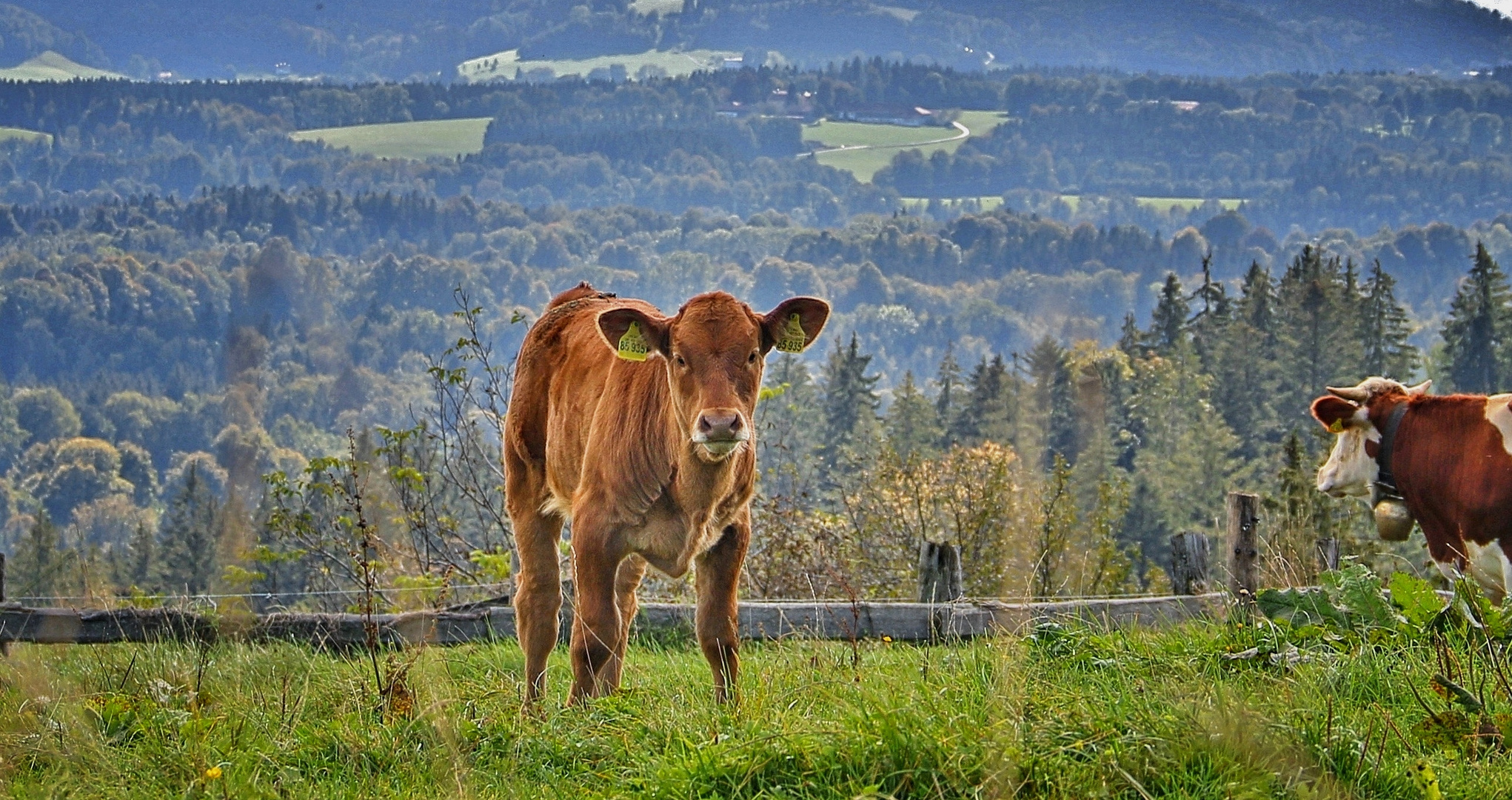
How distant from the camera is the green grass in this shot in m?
4.71

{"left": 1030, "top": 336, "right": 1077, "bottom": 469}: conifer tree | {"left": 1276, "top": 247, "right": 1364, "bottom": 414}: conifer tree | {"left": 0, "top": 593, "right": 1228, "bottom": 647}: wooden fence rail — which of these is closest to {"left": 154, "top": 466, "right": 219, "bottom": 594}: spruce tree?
{"left": 1030, "top": 336, "right": 1077, "bottom": 469}: conifer tree

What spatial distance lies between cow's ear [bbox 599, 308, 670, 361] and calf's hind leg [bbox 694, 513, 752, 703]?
970 millimetres

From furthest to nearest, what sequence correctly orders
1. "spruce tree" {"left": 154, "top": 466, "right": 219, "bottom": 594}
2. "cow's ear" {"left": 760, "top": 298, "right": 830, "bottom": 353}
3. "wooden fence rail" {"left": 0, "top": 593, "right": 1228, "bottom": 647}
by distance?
1. "spruce tree" {"left": 154, "top": 466, "right": 219, "bottom": 594}
2. "wooden fence rail" {"left": 0, "top": 593, "right": 1228, "bottom": 647}
3. "cow's ear" {"left": 760, "top": 298, "right": 830, "bottom": 353}

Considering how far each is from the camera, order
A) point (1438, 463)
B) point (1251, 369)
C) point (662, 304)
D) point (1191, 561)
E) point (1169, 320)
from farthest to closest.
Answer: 1. point (662, 304)
2. point (1169, 320)
3. point (1251, 369)
4. point (1438, 463)
5. point (1191, 561)

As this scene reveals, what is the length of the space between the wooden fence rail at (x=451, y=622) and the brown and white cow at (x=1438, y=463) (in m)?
1.95

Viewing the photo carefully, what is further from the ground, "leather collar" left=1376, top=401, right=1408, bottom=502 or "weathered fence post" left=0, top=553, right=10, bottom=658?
"leather collar" left=1376, top=401, right=1408, bottom=502

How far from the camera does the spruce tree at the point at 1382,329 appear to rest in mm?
75500

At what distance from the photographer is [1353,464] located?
11.0 m

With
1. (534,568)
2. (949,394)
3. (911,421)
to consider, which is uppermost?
(534,568)

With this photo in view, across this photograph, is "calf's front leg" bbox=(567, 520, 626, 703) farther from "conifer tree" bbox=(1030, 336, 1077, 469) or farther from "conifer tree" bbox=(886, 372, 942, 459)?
"conifer tree" bbox=(1030, 336, 1077, 469)

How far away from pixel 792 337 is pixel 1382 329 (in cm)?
7562

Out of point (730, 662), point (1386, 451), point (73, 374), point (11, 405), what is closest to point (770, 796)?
point (730, 662)

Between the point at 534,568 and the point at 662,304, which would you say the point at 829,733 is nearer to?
the point at 534,568

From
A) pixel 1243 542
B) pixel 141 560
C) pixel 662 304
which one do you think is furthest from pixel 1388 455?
pixel 662 304
